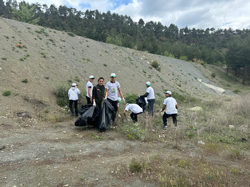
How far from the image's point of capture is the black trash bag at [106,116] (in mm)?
5117

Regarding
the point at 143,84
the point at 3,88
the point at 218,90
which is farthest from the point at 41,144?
the point at 218,90

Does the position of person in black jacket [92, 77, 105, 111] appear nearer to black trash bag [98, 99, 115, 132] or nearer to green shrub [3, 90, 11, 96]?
black trash bag [98, 99, 115, 132]

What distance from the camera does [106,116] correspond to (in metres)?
5.32

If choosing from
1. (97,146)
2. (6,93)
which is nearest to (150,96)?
(97,146)

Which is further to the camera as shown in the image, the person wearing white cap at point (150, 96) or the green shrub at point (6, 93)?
the person wearing white cap at point (150, 96)

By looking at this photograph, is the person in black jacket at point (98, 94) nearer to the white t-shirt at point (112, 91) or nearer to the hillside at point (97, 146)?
the white t-shirt at point (112, 91)

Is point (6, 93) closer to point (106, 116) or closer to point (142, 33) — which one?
point (106, 116)

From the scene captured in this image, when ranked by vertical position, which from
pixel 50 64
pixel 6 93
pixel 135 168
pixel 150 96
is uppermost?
pixel 50 64

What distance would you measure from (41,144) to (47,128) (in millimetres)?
1667

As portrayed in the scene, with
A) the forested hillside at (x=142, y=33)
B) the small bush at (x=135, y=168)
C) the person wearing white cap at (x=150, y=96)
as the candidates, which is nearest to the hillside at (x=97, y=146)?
the small bush at (x=135, y=168)

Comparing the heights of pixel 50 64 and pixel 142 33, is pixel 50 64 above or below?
below

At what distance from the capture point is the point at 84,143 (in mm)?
4281

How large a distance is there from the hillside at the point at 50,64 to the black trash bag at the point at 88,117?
2.82 meters

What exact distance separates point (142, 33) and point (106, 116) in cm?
8223
